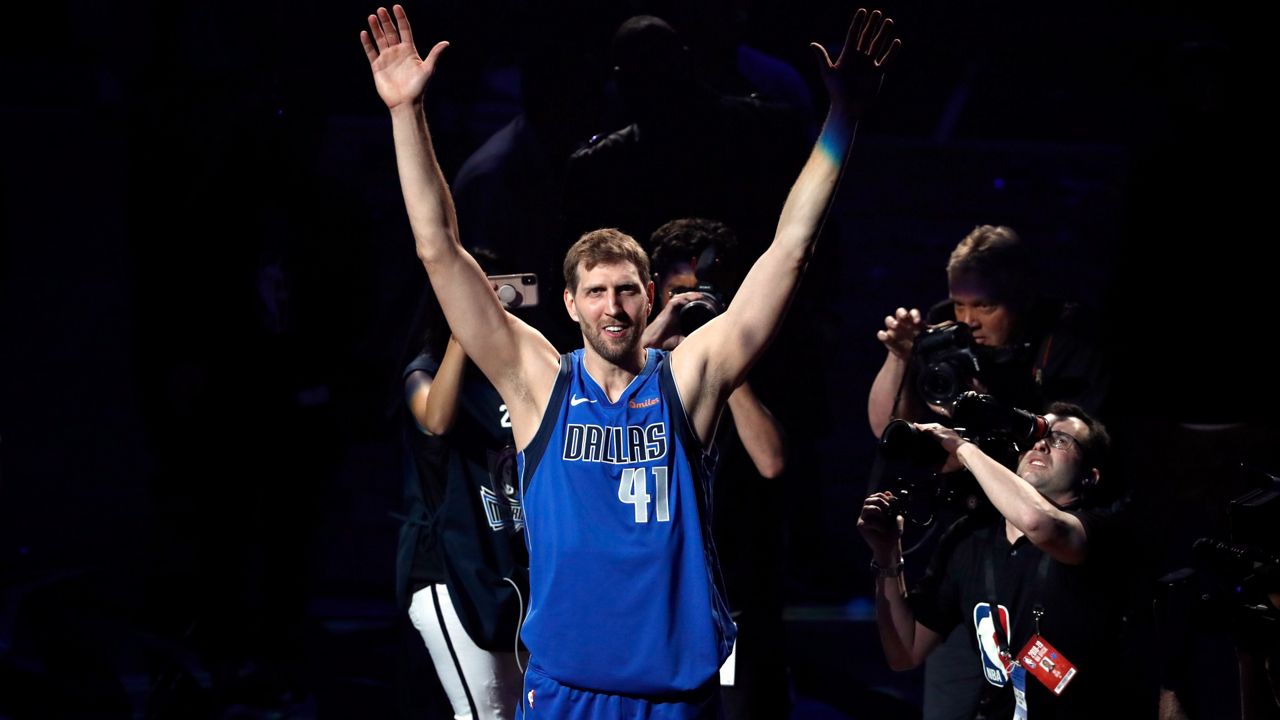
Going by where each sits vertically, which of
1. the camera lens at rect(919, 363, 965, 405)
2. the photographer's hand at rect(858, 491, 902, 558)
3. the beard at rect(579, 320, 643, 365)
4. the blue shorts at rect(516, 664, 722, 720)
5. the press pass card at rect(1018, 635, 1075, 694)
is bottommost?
the press pass card at rect(1018, 635, 1075, 694)

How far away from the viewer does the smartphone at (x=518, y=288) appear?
3.83 m

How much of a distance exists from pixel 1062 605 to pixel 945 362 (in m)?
0.74

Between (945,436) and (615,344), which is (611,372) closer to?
(615,344)

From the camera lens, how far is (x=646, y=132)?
4.69 m

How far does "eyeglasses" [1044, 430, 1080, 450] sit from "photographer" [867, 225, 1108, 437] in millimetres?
513

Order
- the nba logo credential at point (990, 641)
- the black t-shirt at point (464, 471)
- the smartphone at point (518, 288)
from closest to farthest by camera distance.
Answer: the nba logo credential at point (990, 641), the smartphone at point (518, 288), the black t-shirt at point (464, 471)

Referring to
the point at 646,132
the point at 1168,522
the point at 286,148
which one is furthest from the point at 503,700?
the point at 286,148

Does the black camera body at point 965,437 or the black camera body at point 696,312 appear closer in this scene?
the black camera body at point 965,437

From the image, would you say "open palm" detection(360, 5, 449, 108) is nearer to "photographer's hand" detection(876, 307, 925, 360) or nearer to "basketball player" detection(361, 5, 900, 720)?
"basketball player" detection(361, 5, 900, 720)

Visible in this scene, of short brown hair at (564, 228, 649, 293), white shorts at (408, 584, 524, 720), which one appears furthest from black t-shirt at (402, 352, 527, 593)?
short brown hair at (564, 228, 649, 293)

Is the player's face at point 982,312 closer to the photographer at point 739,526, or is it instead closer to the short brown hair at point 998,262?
the short brown hair at point 998,262

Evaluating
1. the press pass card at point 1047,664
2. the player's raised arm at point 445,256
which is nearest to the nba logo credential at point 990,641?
the press pass card at point 1047,664

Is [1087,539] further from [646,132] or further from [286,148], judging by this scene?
[286,148]

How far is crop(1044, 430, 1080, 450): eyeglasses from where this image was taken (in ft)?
11.6
